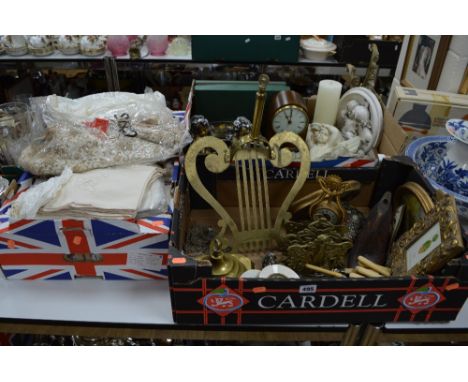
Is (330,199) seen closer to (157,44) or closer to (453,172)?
(453,172)

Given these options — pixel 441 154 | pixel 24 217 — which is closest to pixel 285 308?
pixel 24 217

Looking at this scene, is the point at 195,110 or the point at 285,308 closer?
the point at 285,308

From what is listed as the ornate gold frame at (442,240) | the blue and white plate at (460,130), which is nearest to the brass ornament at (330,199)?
the ornate gold frame at (442,240)

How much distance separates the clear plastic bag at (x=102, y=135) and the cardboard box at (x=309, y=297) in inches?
10.1

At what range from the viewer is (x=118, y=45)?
2.01 meters

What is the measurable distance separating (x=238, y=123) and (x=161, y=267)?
405 mm

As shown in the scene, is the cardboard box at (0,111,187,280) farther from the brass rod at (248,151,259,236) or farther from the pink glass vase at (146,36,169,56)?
the pink glass vase at (146,36,169,56)

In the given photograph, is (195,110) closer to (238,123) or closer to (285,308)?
(238,123)

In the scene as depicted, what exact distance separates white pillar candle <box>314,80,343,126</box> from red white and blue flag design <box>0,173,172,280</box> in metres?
0.64

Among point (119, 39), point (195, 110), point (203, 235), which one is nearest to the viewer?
point (203, 235)

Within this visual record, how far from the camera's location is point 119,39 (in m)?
1.99

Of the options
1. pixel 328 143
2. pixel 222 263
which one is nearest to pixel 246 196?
pixel 222 263

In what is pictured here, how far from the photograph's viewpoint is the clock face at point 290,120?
1.08m

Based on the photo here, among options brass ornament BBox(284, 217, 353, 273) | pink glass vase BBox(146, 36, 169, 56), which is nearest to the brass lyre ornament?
brass ornament BBox(284, 217, 353, 273)
